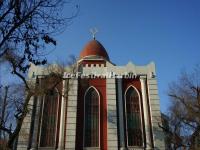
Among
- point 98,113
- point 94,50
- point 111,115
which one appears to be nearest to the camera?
point 111,115

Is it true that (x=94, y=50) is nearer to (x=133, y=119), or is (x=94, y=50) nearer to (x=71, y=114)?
(x=71, y=114)

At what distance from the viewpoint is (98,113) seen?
23547 millimetres

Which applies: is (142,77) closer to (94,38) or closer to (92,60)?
(92,60)

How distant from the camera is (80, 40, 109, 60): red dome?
29266mm

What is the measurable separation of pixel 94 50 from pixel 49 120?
9.00 meters

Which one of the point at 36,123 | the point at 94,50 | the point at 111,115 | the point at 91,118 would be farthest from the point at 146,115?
the point at 94,50

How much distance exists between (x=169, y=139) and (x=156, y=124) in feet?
5.71

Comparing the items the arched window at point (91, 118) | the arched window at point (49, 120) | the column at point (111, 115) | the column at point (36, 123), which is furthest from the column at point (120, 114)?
the column at point (36, 123)

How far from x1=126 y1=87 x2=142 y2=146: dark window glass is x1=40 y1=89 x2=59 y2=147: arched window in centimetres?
531

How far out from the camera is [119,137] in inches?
883

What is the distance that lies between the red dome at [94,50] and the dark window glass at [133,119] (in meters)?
6.07

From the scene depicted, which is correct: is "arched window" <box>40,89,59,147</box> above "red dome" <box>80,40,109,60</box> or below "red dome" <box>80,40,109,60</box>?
below

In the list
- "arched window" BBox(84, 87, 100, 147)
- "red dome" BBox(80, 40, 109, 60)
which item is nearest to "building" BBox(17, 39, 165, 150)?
"arched window" BBox(84, 87, 100, 147)

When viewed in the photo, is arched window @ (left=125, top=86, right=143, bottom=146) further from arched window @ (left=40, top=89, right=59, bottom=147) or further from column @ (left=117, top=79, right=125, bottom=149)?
arched window @ (left=40, top=89, right=59, bottom=147)
